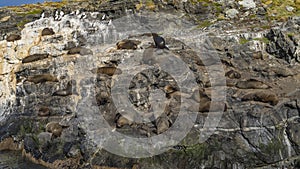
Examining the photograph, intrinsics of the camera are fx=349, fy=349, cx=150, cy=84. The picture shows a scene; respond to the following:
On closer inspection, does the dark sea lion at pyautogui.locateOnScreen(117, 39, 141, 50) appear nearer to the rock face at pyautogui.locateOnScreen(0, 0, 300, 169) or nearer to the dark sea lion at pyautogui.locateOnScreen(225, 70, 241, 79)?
the rock face at pyautogui.locateOnScreen(0, 0, 300, 169)

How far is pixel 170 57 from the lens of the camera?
69.4 feet

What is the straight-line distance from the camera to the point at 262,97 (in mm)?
17797

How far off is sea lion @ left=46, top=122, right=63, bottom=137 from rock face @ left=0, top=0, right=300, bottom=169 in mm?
62

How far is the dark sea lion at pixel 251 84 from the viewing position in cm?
1898

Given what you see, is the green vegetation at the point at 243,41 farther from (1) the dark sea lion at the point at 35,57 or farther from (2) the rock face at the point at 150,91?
(1) the dark sea lion at the point at 35,57

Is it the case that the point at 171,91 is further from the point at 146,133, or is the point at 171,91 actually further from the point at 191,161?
the point at 191,161

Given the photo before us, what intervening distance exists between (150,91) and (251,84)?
5.58 m

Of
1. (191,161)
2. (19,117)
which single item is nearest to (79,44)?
(19,117)

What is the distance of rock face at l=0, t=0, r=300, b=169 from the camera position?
1652 centimetres

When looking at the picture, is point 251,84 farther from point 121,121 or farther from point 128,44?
point 128,44

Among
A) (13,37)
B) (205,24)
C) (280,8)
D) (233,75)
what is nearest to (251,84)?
(233,75)

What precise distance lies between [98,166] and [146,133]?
2.84 meters

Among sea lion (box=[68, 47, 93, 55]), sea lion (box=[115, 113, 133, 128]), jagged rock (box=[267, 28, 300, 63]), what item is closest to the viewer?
sea lion (box=[115, 113, 133, 128])

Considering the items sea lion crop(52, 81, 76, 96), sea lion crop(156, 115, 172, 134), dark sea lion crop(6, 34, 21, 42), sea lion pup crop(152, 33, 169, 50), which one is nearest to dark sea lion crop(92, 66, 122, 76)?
sea lion crop(52, 81, 76, 96)
